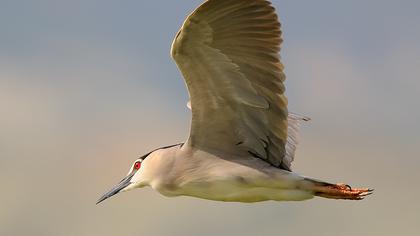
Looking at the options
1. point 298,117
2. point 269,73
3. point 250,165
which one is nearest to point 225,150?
point 250,165

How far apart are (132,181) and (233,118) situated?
147 centimetres

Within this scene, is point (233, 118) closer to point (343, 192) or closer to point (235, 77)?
point (235, 77)

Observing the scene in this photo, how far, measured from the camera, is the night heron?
33.6 feet

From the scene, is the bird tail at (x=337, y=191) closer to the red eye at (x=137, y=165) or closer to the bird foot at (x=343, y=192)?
the bird foot at (x=343, y=192)

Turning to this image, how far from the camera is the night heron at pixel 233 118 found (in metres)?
10.2

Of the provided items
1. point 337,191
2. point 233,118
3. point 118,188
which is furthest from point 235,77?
point 118,188

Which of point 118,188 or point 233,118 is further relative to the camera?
point 118,188

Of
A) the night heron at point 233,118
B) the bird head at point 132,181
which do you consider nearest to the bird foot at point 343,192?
the night heron at point 233,118

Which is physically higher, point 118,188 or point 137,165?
point 137,165

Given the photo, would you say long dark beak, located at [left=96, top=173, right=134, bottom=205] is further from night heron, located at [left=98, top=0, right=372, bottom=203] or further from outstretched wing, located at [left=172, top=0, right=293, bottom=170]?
outstretched wing, located at [left=172, top=0, right=293, bottom=170]

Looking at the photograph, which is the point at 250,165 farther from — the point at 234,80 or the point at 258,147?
the point at 234,80

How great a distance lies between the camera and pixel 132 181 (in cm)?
1159

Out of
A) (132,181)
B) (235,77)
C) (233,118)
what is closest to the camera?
(235,77)

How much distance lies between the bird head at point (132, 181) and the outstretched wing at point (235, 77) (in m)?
0.75
